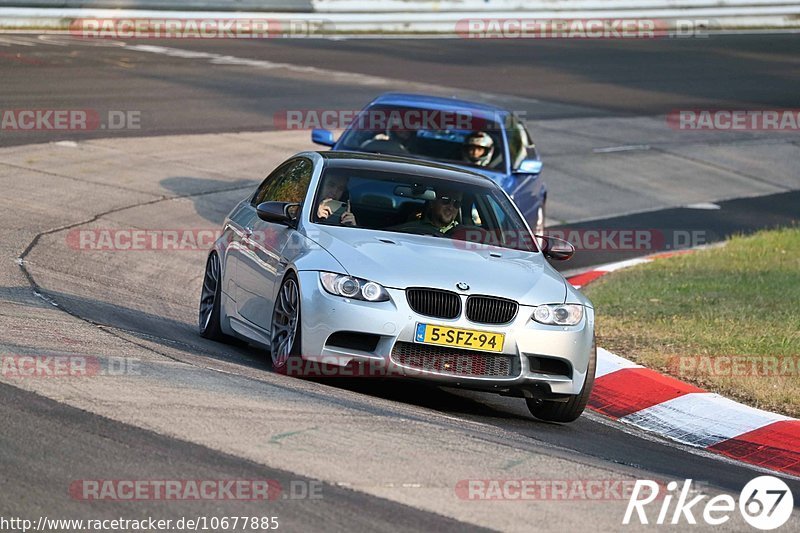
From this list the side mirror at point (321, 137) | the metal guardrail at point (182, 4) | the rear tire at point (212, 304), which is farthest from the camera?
the metal guardrail at point (182, 4)

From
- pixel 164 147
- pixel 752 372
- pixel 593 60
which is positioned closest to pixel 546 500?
pixel 752 372

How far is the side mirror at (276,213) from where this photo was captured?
9508 millimetres

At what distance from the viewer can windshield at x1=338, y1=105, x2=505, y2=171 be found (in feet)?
49.3

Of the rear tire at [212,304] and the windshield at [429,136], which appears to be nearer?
the rear tire at [212,304]

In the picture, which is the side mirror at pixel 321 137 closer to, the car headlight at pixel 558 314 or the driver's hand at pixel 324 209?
the driver's hand at pixel 324 209

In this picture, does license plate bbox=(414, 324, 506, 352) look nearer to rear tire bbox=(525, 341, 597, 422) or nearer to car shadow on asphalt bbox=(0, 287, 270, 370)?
rear tire bbox=(525, 341, 597, 422)

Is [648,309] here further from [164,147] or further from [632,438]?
[164,147]

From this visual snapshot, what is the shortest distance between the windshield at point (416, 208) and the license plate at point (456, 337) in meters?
1.26

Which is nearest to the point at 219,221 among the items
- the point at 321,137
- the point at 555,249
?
the point at 321,137

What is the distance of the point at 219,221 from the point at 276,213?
23.7ft

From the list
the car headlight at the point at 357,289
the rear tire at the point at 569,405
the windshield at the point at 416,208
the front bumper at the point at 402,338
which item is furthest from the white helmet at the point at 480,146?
the car headlight at the point at 357,289

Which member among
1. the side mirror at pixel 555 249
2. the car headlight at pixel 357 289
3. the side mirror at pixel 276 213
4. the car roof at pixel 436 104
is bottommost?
the side mirror at pixel 555 249

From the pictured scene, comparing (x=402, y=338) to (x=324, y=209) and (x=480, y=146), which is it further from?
(x=480, y=146)

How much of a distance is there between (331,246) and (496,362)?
4.23 ft
